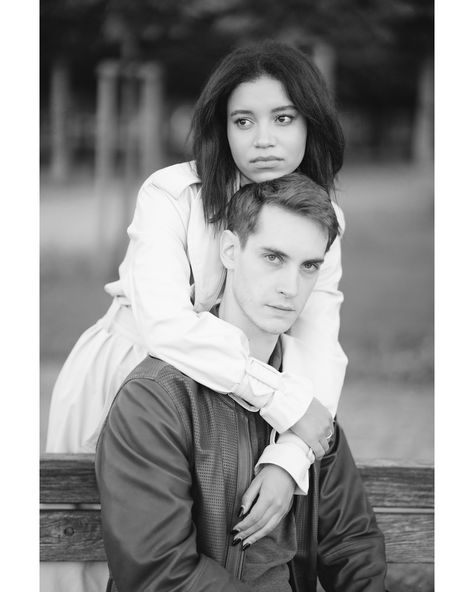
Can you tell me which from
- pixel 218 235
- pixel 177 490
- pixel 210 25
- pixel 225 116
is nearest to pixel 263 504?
pixel 177 490

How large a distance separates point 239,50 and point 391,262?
31.7ft

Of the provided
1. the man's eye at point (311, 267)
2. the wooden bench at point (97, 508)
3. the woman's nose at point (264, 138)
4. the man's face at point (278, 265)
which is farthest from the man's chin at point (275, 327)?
the wooden bench at point (97, 508)

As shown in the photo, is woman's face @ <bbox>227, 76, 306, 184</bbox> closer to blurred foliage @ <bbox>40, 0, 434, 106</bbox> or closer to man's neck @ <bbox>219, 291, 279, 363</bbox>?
Answer: man's neck @ <bbox>219, 291, 279, 363</bbox>

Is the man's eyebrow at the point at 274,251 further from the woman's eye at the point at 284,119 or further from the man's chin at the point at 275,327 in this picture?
the woman's eye at the point at 284,119

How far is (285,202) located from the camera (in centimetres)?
225

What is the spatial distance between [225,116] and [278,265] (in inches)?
23.4

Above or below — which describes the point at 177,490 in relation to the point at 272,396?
below

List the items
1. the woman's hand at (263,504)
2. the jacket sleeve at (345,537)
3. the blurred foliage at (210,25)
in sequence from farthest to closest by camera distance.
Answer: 1. the blurred foliage at (210,25)
2. the jacket sleeve at (345,537)
3. the woman's hand at (263,504)

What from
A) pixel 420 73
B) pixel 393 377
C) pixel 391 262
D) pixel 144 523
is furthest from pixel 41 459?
pixel 420 73

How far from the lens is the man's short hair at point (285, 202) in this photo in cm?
225

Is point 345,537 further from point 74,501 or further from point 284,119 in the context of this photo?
point 284,119

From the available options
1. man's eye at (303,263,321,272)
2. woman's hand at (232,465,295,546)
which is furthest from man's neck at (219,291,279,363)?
woman's hand at (232,465,295,546)

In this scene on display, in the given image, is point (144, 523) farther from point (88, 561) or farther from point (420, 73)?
point (420, 73)

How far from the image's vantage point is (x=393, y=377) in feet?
26.1
